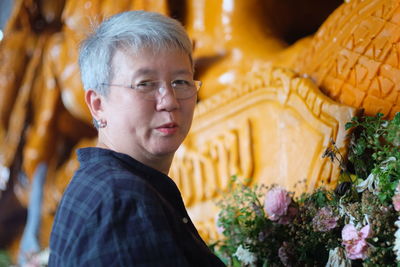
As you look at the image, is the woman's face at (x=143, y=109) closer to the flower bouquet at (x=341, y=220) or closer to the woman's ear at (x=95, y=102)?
the woman's ear at (x=95, y=102)

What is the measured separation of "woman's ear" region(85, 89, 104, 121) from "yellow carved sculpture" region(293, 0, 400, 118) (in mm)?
452

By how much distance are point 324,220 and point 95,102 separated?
1.13 feet

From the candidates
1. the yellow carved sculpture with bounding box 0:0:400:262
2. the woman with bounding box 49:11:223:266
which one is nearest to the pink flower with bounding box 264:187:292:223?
the yellow carved sculpture with bounding box 0:0:400:262

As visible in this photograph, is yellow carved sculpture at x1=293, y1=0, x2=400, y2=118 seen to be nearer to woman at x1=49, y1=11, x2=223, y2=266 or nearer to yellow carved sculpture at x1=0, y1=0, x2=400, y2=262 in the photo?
yellow carved sculpture at x1=0, y1=0, x2=400, y2=262

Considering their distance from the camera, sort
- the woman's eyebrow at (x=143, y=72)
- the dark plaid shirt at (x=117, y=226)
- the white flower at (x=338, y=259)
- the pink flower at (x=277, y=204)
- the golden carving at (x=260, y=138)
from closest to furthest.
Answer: the dark plaid shirt at (x=117, y=226) < the woman's eyebrow at (x=143, y=72) < the white flower at (x=338, y=259) < the pink flower at (x=277, y=204) < the golden carving at (x=260, y=138)

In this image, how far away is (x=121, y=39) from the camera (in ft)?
2.08

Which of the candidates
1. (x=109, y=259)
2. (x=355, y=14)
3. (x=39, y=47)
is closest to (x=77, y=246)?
(x=109, y=259)

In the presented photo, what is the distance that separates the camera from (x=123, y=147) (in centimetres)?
65

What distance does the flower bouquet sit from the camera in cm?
73

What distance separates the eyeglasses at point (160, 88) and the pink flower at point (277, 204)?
10.8 inches

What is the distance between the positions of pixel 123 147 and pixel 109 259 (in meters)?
0.16

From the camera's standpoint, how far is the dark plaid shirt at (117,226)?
0.53 m

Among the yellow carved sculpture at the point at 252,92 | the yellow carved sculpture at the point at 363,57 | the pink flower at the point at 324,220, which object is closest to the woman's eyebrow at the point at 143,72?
the yellow carved sculpture at the point at 252,92

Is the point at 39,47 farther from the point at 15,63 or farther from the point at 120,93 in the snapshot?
the point at 120,93
